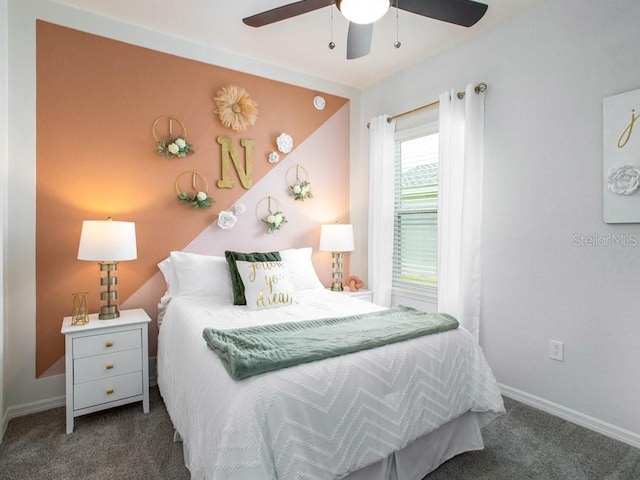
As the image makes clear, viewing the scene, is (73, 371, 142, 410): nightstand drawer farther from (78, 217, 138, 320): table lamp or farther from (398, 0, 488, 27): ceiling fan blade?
(398, 0, 488, 27): ceiling fan blade

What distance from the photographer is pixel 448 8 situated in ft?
6.17

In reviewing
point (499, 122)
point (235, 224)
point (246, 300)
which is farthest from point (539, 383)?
point (235, 224)

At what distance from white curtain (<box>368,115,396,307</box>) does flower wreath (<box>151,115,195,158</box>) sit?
1.76 meters

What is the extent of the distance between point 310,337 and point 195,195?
1.82m

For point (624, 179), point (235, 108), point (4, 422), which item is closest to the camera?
point (624, 179)

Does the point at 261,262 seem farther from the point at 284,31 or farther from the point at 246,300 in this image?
the point at 284,31

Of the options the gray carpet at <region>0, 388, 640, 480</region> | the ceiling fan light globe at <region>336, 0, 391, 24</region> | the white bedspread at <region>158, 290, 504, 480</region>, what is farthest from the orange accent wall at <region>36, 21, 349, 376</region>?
the ceiling fan light globe at <region>336, 0, 391, 24</region>

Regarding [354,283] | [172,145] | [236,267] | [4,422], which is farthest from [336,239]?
[4,422]

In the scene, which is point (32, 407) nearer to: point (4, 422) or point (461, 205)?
point (4, 422)

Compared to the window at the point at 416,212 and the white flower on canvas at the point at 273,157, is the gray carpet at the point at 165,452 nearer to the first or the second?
the window at the point at 416,212

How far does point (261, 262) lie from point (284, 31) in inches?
69.9

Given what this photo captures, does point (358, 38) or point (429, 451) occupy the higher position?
point (358, 38)

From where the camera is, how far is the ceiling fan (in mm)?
1699

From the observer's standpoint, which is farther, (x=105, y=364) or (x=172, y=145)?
(x=172, y=145)
